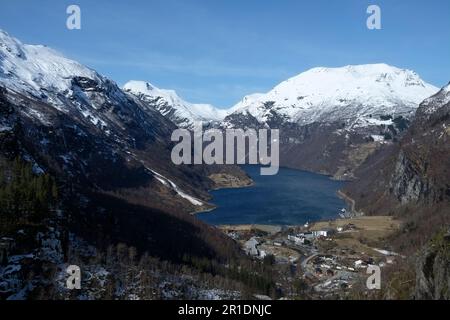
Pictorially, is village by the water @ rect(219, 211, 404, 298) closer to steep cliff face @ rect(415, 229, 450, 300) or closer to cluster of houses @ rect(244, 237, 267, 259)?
cluster of houses @ rect(244, 237, 267, 259)

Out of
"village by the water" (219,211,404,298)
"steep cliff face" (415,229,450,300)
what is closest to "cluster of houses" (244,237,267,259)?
"village by the water" (219,211,404,298)

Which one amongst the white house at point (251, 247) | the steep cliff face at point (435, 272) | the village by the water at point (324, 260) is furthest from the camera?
the white house at point (251, 247)

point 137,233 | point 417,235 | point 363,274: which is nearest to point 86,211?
point 137,233

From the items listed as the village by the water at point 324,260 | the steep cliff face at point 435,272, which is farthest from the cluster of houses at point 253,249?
the steep cliff face at point 435,272

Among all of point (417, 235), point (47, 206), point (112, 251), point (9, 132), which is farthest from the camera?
point (417, 235)

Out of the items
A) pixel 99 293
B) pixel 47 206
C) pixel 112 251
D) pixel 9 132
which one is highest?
pixel 9 132

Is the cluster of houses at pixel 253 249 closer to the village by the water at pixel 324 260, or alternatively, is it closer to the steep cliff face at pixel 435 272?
the village by the water at pixel 324 260

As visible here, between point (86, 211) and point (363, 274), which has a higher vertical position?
point (86, 211)
